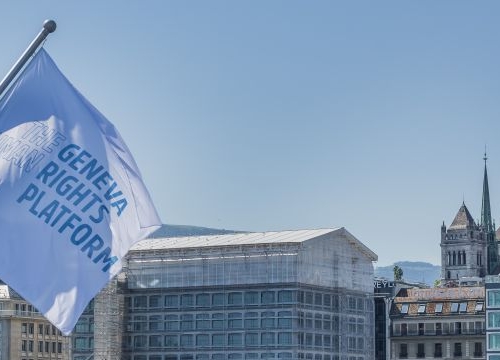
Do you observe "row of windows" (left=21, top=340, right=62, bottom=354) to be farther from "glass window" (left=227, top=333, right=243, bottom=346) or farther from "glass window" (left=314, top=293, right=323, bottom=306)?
"glass window" (left=314, top=293, right=323, bottom=306)

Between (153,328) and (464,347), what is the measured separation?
35456 millimetres

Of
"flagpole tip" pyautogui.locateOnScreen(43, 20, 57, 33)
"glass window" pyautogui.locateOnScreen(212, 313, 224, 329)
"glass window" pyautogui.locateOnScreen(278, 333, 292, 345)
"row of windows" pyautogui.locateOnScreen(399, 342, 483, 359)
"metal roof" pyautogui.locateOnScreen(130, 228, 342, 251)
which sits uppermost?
"metal roof" pyautogui.locateOnScreen(130, 228, 342, 251)

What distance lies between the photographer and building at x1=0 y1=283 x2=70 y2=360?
16800cm

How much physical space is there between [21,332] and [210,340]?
108ft

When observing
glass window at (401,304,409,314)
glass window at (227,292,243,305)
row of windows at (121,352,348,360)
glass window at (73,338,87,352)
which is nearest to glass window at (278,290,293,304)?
glass window at (227,292,243,305)

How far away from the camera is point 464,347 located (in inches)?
6393

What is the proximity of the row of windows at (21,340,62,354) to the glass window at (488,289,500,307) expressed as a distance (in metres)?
52.9

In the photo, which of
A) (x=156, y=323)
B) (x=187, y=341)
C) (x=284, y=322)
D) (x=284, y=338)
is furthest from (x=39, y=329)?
(x=284, y=338)

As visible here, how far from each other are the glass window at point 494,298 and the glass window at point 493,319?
79 cm

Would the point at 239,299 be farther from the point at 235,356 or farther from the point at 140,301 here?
the point at 140,301

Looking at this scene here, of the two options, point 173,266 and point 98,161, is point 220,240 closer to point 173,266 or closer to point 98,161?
point 173,266

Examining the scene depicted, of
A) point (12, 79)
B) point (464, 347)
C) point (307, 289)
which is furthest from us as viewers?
point (464, 347)

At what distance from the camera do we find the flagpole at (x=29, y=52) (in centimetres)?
2512

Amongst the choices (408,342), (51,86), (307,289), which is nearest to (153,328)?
(307,289)
